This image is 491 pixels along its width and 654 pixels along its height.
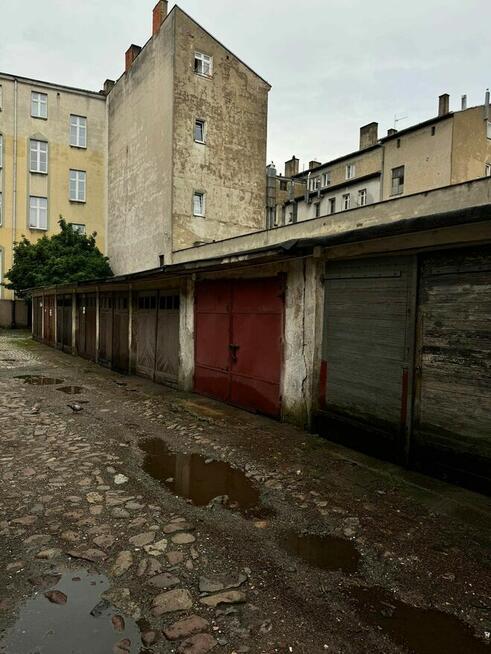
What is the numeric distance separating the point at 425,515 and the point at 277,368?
3.82 m

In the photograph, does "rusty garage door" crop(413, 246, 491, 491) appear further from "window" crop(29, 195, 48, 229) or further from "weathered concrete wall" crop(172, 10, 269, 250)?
"window" crop(29, 195, 48, 229)

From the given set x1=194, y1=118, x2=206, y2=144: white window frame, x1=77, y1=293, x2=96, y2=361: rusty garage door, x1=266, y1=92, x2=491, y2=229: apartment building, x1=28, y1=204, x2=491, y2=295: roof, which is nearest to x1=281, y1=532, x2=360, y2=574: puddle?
x1=28, y1=204, x2=491, y2=295: roof

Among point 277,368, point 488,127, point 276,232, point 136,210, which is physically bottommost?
point 277,368

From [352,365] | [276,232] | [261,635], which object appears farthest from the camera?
[276,232]

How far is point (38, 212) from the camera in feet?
95.8

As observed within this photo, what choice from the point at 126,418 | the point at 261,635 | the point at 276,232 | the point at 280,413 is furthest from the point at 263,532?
the point at 276,232

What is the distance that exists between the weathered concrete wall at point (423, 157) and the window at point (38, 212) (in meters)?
22.3

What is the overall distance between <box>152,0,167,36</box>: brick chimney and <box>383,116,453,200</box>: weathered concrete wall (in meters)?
15.0

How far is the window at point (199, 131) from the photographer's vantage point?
22.5m

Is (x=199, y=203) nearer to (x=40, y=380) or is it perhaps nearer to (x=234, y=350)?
(x=40, y=380)

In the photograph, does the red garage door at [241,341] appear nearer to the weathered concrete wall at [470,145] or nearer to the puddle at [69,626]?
the puddle at [69,626]

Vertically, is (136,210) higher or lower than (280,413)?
higher

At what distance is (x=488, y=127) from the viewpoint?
2466 cm

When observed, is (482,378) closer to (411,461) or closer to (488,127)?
(411,461)
